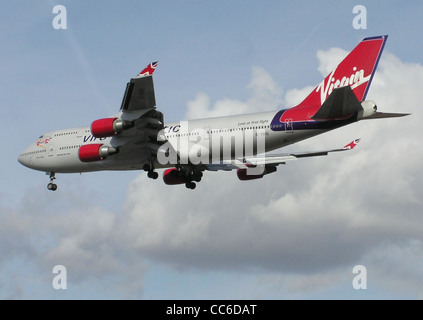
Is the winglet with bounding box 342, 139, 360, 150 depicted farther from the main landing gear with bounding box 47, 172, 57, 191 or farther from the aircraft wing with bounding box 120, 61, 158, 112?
the main landing gear with bounding box 47, 172, 57, 191

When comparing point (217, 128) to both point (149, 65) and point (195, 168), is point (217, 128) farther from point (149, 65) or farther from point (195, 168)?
point (149, 65)

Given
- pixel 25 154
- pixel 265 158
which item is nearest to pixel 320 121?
pixel 265 158

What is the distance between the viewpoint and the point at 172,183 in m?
43.8

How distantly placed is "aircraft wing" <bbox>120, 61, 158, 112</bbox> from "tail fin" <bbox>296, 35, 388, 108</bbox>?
995cm

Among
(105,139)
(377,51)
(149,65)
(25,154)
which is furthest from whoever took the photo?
(25,154)

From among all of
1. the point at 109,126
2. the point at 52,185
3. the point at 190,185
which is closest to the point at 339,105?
the point at 190,185

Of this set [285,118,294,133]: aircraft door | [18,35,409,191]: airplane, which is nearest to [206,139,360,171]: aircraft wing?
[18,35,409,191]: airplane

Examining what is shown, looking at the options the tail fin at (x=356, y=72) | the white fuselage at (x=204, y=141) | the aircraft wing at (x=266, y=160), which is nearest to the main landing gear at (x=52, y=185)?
the white fuselage at (x=204, y=141)

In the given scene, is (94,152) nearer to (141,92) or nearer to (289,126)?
(141,92)

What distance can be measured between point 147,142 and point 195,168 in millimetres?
4134

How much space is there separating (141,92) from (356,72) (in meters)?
13.3

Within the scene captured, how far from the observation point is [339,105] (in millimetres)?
34969

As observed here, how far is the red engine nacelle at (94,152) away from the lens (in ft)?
128

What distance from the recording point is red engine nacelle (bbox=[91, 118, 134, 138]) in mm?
36750
